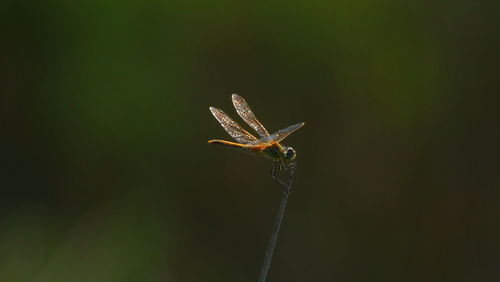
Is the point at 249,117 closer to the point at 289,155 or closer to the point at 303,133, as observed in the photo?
the point at 289,155

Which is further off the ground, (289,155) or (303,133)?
(289,155)

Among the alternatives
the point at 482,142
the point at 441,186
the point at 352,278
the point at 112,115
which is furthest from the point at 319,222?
the point at 112,115

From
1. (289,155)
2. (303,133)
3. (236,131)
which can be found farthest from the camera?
(303,133)

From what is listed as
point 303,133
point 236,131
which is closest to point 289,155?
point 236,131

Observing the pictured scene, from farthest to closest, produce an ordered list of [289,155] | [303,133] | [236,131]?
1. [303,133]
2. [236,131]
3. [289,155]

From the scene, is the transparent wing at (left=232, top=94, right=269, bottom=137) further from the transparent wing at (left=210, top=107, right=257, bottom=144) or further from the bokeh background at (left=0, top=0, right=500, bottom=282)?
the bokeh background at (left=0, top=0, right=500, bottom=282)

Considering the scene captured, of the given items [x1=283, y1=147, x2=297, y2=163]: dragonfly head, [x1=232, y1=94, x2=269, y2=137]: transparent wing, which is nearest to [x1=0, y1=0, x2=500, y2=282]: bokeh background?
[x1=232, y1=94, x2=269, y2=137]: transparent wing

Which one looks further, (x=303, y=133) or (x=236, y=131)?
(x=303, y=133)

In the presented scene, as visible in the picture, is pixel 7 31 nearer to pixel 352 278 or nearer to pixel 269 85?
pixel 269 85
